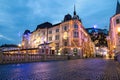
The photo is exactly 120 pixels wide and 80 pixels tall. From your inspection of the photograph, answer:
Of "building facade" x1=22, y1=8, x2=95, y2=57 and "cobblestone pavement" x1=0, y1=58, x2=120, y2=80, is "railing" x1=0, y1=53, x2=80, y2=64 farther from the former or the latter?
"building facade" x1=22, y1=8, x2=95, y2=57

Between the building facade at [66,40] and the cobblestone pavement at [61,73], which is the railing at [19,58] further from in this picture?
the building facade at [66,40]

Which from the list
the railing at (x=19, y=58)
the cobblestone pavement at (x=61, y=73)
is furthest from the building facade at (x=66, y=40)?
the cobblestone pavement at (x=61, y=73)

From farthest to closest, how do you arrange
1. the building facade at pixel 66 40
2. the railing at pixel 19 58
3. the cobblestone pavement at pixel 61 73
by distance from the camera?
the building facade at pixel 66 40 → the railing at pixel 19 58 → the cobblestone pavement at pixel 61 73

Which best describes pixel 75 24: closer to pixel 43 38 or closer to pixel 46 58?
pixel 43 38

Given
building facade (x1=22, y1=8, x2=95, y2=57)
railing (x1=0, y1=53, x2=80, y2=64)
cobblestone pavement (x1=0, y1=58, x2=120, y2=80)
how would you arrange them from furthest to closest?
building facade (x1=22, y1=8, x2=95, y2=57) < railing (x1=0, y1=53, x2=80, y2=64) < cobblestone pavement (x1=0, y1=58, x2=120, y2=80)

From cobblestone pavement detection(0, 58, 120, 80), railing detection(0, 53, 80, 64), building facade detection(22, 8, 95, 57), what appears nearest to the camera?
cobblestone pavement detection(0, 58, 120, 80)

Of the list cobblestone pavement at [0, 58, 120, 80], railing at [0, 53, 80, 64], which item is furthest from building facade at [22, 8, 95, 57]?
cobblestone pavement at [0, 58, 120, 80]

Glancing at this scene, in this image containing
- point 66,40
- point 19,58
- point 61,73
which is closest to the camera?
point 61,73

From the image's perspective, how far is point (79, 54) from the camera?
54406mm

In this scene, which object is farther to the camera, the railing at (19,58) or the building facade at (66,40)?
the building facade at (66,40)

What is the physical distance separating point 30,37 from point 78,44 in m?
27.3

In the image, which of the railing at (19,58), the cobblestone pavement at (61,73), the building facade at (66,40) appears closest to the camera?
the cobblestone pavement at (61,73)

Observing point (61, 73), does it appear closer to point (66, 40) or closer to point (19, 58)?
point (19, 58)

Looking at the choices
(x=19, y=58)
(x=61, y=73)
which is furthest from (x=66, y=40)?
(x=61, y=73)
